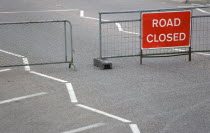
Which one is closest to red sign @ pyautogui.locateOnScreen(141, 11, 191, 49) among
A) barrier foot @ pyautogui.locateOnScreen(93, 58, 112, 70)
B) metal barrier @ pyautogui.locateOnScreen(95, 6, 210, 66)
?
metal barrier @ pyautogui.locateOnScreen(95, 6, 210, 66)

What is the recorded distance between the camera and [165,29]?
627 inches

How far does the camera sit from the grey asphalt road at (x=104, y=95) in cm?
1127

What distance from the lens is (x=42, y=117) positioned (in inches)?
464

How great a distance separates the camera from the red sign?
15789 mm

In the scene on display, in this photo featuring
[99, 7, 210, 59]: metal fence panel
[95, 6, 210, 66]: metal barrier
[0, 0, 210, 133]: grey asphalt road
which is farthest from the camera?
[99, 7, 210, 59]: metal fence panel

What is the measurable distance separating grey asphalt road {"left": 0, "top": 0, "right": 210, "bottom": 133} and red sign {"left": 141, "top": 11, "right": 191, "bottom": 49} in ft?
1.90

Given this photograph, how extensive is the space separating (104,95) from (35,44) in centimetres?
613

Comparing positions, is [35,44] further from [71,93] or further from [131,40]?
[71,93]

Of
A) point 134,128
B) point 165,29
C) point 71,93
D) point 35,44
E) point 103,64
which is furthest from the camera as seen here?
point 35,44

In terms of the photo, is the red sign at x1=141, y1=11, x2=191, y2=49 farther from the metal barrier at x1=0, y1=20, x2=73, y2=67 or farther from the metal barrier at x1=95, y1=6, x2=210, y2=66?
the metal barrier at x1=0, y1=20, x2=73, y2=67

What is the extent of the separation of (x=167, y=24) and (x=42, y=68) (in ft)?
11.3

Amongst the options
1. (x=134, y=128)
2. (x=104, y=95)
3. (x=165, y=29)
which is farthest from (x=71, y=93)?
(x=165, y=29)

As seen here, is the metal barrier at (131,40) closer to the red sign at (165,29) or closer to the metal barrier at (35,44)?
the red sign at (165,29)

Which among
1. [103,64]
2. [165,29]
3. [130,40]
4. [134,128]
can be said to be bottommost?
[134,128]
